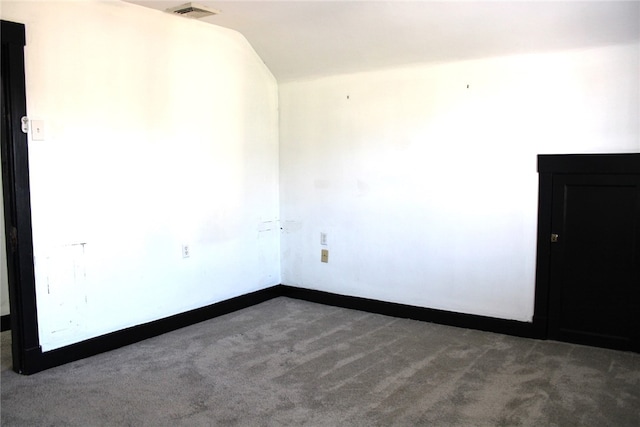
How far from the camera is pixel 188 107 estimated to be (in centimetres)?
407

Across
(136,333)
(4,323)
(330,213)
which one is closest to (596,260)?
(330,213)

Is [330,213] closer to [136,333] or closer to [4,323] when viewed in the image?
[136,333]

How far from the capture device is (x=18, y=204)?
10.1 ft

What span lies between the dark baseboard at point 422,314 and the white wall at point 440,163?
6 cm

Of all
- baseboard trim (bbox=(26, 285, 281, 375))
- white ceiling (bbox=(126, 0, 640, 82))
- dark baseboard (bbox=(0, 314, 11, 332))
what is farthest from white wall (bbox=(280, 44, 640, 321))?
dark baseboard (bbox=(0, 314, 11, 332))

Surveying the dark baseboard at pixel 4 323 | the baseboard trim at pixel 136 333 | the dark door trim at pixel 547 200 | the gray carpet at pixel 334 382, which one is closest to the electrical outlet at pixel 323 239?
the baseboard trim at pixel 136 333

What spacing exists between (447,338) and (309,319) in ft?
3.82

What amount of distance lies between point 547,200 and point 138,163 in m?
3.00

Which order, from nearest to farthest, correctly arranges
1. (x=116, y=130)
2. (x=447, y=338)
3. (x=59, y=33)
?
(x=59, y=33)
(x=116, y=130)
(x=447, y=338)

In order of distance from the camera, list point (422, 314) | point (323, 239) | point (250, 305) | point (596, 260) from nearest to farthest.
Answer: point (596, 260)
point (422, 314)
point (250, 305)
point (323, 239)

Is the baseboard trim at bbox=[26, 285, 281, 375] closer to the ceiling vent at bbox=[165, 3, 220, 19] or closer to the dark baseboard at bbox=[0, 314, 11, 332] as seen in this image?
the dark baseboard at bbox=[0, 314, 11, 332]

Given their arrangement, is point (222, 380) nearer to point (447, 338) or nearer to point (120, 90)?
point (447, 338)

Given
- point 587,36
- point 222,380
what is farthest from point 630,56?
point 222,380

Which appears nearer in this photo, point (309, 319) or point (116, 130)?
point (116, 130)
